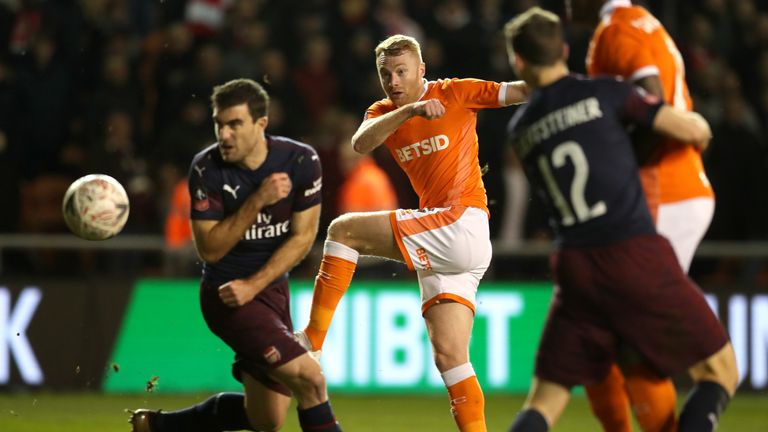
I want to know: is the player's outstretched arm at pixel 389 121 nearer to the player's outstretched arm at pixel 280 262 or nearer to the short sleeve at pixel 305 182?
the short sleeve at pixel 305 182

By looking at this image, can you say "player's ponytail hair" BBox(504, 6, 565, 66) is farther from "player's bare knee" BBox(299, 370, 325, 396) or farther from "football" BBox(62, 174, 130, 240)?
"football" BBox(62, 174, 130, 240)

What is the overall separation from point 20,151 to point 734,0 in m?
8.14

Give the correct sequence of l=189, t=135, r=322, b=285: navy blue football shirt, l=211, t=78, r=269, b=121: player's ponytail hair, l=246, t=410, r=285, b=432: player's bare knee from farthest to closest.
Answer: l=246, t=410, r=285, b=432: player's bare knee < l=189, t=135, r=322, b=285: navy blue football shirt < l=211, t=78, r=269, b=121: player's ponytail hair

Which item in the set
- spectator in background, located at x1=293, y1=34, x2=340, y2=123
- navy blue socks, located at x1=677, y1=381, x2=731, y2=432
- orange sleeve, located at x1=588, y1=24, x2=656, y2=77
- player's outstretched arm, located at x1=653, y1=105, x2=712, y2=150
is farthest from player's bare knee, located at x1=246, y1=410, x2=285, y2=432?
spectator in background, located at x1=293, y1=34, x2=340, y2=123

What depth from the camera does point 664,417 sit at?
577 centimetres

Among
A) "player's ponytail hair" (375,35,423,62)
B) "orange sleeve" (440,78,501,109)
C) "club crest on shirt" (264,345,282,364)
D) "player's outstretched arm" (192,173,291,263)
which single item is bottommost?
"club crest on shirt" (264,345,282,364)

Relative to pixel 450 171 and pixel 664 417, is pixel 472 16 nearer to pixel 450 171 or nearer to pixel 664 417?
pixel 450 171

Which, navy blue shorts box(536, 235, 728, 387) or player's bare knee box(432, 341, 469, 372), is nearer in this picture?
navy blue shorts box(536, 235, 728, 387)

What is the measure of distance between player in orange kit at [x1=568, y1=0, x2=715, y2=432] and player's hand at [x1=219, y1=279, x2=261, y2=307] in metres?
1.83

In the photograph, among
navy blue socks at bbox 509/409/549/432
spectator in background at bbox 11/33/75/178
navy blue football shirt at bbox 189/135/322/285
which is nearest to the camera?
navy blue socks at bbox 509/409/549/432

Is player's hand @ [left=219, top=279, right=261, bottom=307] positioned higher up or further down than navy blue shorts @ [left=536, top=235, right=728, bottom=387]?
higher up

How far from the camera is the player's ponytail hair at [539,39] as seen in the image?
18.2ft

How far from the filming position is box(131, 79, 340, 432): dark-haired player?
6664 mm

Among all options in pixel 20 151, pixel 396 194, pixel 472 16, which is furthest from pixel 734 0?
pixel 20 151
